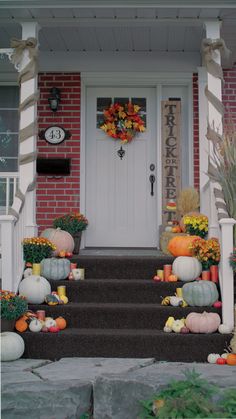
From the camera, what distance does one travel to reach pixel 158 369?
3.68m

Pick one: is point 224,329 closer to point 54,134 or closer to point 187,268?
point 187,268

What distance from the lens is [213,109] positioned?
5297mm

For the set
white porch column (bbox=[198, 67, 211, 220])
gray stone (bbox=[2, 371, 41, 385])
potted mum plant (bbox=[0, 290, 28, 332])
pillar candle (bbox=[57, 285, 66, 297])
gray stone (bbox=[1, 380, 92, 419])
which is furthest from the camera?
white porch column (bbox=[198, 67, 211, 220])

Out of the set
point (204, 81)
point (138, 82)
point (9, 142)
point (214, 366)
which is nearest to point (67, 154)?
point (9, 142)

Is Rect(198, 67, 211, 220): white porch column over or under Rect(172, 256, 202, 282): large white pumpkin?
over

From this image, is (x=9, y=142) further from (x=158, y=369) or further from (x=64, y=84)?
(x=158, y=369)

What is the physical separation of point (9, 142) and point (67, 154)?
760 mm

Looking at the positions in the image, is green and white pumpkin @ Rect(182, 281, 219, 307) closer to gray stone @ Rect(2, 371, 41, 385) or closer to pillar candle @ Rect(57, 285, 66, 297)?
pillar candle @ Rect(57, 285, 66, 297)

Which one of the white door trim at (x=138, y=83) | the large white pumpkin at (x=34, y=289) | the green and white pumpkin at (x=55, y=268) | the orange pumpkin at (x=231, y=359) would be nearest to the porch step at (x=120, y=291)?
the green and white pumpkin at (x=55, y=268)

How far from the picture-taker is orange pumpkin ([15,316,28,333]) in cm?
436

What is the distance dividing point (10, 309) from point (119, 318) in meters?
0.93

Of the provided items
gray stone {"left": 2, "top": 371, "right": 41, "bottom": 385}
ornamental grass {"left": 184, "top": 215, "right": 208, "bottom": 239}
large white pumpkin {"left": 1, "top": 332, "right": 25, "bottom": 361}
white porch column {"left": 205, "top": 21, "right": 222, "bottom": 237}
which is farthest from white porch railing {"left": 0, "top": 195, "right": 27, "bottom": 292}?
white porch column {"left": 205, "top": 21, "right": 222, "bottom": 237}

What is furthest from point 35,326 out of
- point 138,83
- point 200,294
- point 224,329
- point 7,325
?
point 138,83

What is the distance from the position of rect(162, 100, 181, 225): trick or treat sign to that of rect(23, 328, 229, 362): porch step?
2.49 metres
